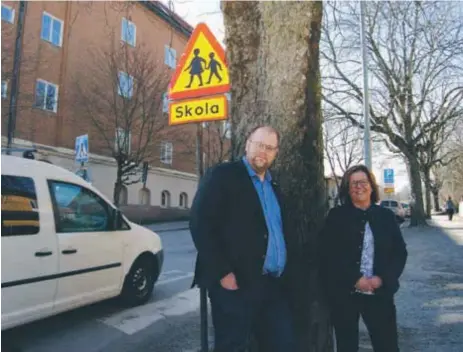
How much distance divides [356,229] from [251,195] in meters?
0.90

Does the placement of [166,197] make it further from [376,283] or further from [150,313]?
[376,283]

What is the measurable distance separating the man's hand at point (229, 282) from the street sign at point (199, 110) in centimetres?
181

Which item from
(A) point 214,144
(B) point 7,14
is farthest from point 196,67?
(A) point 214,144

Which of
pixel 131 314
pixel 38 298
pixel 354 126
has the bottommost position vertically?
pixel 131 314

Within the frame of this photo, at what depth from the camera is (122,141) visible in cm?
2444

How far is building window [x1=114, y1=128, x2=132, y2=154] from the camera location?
938 inches

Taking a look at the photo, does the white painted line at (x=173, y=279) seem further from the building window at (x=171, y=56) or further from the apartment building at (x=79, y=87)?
the apartment building at (x=79, y=87)

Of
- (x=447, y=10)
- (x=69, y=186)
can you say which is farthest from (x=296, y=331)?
(x=447, y=10)

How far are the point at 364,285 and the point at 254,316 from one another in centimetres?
83

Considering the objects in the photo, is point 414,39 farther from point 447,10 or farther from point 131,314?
point 131,314

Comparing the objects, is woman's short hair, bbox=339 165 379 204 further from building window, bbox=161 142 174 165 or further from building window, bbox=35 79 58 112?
building window, bbox=161 142 174 165

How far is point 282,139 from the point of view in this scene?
311 centimetres

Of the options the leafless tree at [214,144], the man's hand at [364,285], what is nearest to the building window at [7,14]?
the leafless tree at [214,144]

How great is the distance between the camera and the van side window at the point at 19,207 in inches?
155
